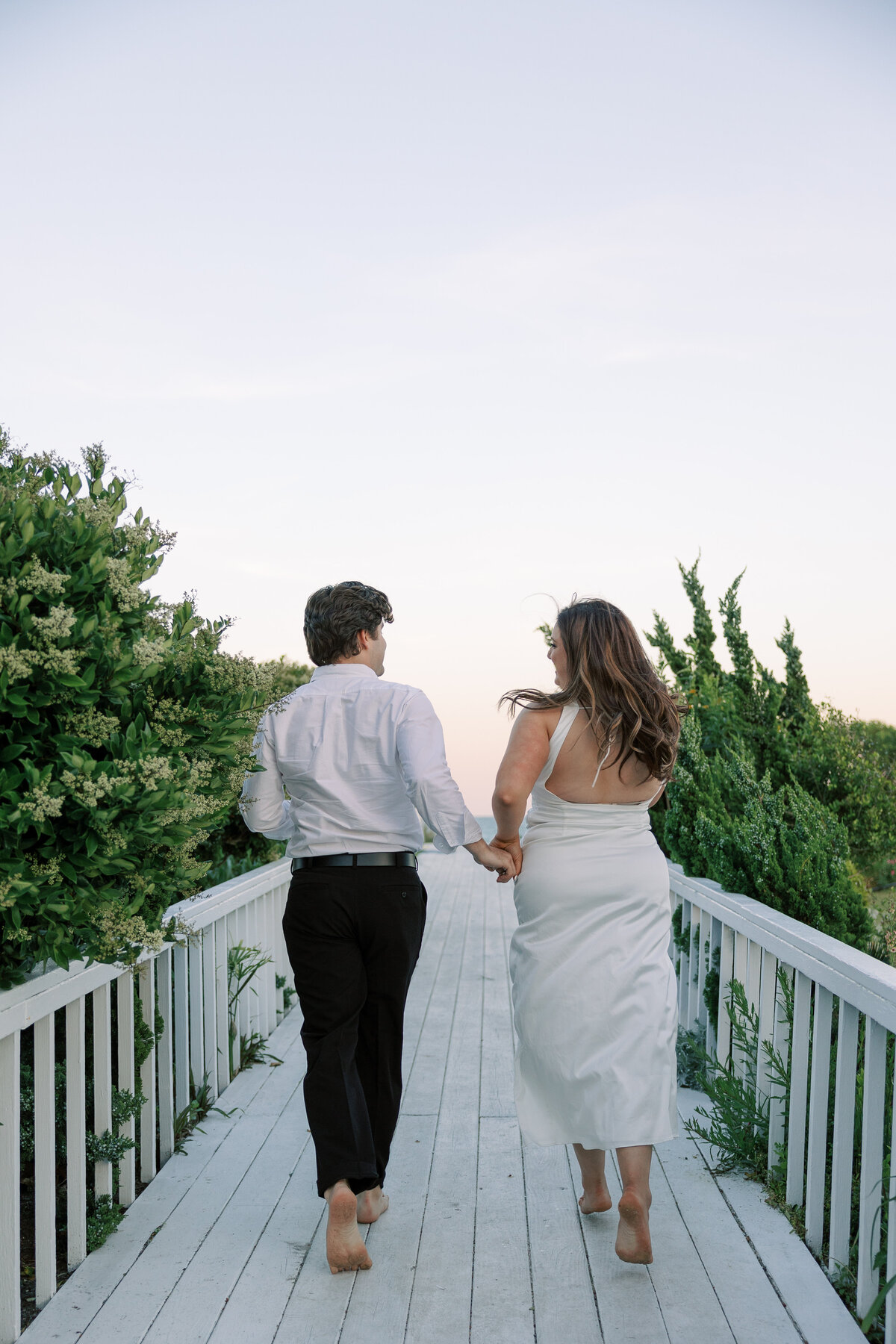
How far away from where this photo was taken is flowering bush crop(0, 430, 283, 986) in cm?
161

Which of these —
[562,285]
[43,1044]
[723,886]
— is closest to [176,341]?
[562,285]

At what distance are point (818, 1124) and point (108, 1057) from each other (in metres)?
1.76

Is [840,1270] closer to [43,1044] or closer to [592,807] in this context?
[592,807]

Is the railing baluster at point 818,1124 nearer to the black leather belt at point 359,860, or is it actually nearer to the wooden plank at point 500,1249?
the wooden plank at point 500,1249

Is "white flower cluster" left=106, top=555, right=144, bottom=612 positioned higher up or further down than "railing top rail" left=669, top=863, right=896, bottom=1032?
higher up

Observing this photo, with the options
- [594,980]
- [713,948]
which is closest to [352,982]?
[594,980]

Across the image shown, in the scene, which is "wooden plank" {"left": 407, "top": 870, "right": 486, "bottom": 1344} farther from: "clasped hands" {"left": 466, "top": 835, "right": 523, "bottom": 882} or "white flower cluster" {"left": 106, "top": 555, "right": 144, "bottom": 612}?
"white flower cluster" {"left": 106, "top": 555, "right": 144, "bottom": 612}

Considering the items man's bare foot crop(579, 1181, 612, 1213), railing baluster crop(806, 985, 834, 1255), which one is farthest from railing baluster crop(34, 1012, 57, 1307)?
railing baluster crop(806, 985, 834, 1255)

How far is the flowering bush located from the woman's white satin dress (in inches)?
34.5

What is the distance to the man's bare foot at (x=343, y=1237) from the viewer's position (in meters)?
2.24

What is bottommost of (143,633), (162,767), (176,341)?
(162,767)

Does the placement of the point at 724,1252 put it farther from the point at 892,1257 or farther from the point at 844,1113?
the point at 892,1257

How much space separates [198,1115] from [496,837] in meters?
1.60

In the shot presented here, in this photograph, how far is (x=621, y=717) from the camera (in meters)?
2.40
